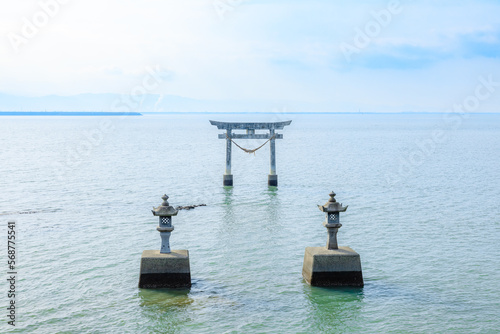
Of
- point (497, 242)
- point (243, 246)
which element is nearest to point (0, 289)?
point (243, 246)

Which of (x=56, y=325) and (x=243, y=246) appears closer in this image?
(x=56, y=325)

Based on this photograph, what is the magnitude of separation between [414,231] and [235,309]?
996 centimetres

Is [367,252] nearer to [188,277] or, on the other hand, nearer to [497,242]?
[497,242]

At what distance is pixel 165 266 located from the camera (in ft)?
40.9

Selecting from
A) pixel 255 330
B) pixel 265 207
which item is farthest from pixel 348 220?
pixel 255 330

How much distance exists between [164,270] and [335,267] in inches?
Answer: 150

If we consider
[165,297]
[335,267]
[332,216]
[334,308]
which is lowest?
[334,308]

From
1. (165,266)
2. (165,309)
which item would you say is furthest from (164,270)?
(165,309)

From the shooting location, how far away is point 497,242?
18.2m

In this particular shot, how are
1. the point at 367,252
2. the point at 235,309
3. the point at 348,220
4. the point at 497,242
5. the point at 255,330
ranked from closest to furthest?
the point at 255,330 → the point at 235,309 → the point at 367,252 → the point at 497,242 → the point at 348,220

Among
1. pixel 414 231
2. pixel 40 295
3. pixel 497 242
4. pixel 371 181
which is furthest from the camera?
pixel 371 181

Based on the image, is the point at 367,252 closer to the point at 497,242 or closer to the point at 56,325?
the point at 497,242

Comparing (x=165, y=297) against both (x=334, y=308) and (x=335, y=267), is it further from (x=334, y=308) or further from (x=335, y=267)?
(x=335, y=267)

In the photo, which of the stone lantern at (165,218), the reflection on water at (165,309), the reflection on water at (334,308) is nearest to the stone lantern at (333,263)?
the reflection on water at (334,308)
